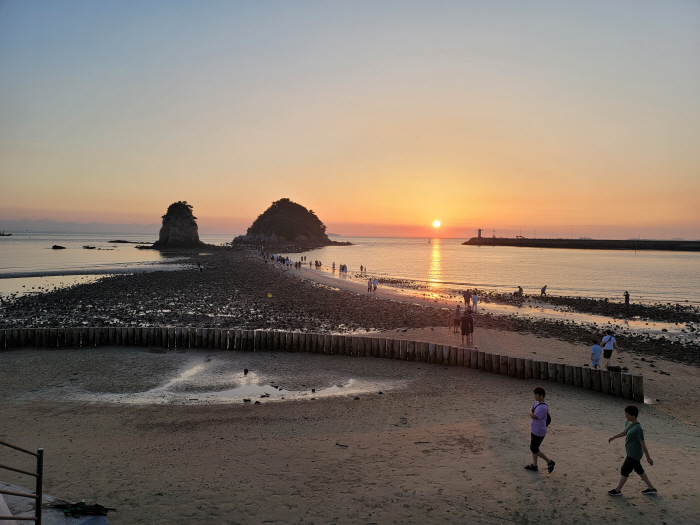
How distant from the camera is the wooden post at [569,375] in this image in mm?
14375

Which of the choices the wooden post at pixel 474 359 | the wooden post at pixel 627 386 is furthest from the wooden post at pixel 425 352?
the wooden post at pixel 627 386

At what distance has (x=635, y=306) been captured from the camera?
37.0 m

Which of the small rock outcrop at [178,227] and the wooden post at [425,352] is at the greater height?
the small rock outcrop at [178,227]

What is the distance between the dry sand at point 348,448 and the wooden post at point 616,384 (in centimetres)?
37

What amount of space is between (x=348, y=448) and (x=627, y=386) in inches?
372

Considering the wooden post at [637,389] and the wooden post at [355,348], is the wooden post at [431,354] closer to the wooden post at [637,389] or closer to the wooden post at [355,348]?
the wooden post at [355,348]

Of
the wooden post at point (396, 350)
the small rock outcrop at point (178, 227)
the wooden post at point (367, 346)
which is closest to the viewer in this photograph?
the wooden post at point (396, 350)

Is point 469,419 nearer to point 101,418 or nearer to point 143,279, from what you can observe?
point 101,418

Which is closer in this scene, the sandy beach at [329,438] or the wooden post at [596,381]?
the sandy beach at [329,438]

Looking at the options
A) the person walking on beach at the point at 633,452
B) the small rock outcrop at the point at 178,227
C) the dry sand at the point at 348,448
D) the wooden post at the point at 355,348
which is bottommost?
the dry sand at the point at 348,448

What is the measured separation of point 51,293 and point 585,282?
2511 inches

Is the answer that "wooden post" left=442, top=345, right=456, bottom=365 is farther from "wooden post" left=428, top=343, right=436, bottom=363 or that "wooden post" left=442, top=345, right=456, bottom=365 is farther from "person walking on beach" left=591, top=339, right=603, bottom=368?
"person walking on beach" left=591, top=339, right=603, bottom=368

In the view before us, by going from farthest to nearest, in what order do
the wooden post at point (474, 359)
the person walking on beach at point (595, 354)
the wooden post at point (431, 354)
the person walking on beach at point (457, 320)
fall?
the person walking on beach at point (457, 320), the wooden post at point (431, 354), the wooden post at point (474, 359), the person walking on beach at point (595, 354)

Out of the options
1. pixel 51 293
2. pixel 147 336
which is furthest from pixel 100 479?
pixel 51 293
